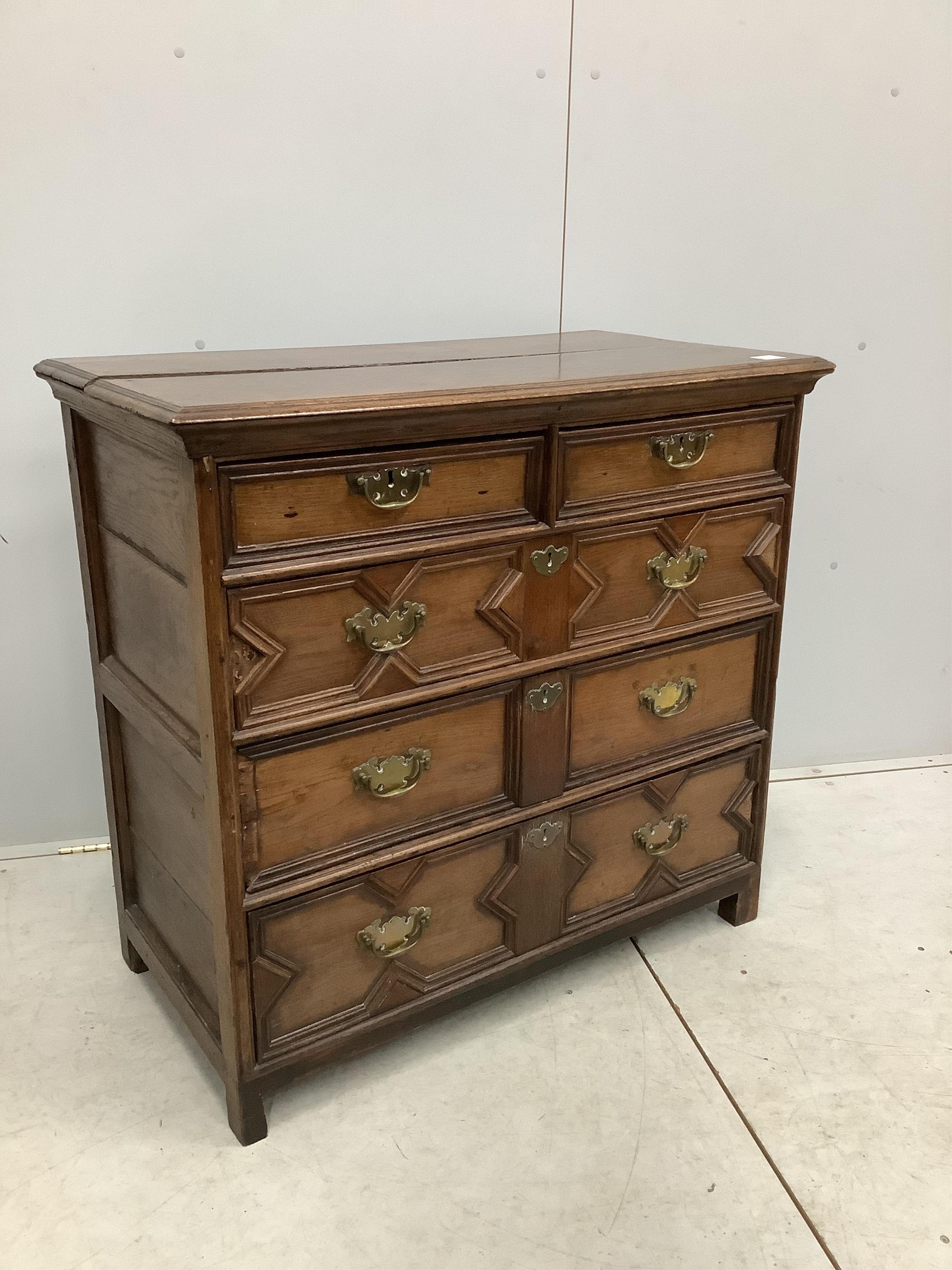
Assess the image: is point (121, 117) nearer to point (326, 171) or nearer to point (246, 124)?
point (246, 124)

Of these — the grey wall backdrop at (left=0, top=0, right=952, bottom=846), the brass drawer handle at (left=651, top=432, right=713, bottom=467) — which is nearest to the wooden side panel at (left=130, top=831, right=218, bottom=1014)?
the grey wall backdrop at (left=0, top=0, right=952, bottom=846)

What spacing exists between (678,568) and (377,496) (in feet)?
2.10

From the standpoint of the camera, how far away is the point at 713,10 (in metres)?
2.32

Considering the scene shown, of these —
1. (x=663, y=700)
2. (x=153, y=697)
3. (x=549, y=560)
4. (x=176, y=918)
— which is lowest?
(x=176, y=918)

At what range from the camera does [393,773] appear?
5.59ft

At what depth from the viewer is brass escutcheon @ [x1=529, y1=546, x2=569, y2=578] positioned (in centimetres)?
174

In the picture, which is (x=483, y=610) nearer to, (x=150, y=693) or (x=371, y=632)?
(x=371, y=632)

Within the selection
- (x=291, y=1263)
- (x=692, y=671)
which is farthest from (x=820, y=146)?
(x=291, y=1263)

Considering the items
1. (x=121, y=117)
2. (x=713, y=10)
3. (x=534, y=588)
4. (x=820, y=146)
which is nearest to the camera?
(x=534, y=588)

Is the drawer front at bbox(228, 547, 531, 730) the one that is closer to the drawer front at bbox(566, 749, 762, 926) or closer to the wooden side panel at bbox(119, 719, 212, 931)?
the wooden side panel at bbox(119, 719, 212, 931)

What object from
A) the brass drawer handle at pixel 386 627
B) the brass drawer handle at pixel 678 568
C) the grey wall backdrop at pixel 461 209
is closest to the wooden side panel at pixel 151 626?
the brass drawer handle at pixel 386 627

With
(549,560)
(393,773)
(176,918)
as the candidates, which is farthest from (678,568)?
(176,918)

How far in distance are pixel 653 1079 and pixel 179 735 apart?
988mm

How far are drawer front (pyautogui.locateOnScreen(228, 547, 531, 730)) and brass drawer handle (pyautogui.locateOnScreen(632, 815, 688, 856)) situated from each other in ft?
1.67
